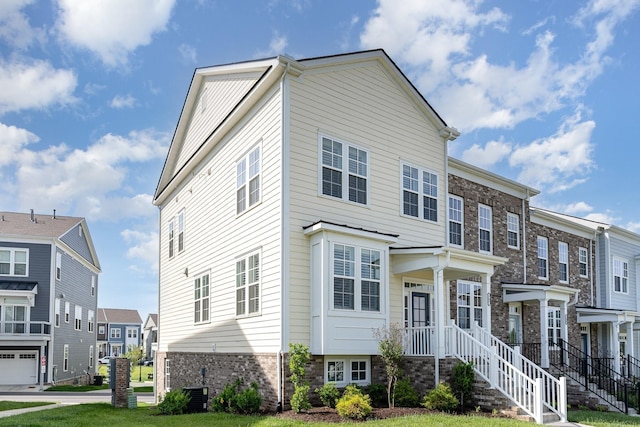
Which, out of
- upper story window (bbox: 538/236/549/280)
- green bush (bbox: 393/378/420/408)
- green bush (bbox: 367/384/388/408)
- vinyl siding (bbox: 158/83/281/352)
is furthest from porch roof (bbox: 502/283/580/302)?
vinyl siding (bbox: 158/83/281/352)

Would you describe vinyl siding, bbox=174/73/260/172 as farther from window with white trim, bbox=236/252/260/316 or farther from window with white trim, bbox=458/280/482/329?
window with white trim, bbox=458/280/482/329

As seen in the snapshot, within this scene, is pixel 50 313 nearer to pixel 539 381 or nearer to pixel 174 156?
pixel 174 156

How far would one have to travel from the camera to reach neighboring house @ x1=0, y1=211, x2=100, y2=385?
117ft

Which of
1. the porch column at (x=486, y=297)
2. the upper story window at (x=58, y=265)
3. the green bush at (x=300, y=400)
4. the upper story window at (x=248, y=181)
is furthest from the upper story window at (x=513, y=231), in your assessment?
the upper story window at (x=58, y=265)

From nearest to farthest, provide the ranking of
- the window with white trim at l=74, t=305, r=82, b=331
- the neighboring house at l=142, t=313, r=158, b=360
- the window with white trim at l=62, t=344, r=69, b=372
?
1. the window with white trim at l=62, t=344, r=69, b=372
2. the window with white trim at l=74, t=305, r=82, b=331
3. the neighboring house at l=142, t=313, r=158, b=360

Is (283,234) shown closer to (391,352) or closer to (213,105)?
(391,352)

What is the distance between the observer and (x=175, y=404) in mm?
15242

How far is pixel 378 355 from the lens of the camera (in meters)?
15.0

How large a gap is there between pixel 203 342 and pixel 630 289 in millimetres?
23538

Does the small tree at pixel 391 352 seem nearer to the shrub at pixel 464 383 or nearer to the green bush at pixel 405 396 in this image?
the green bush at pixel 405 396

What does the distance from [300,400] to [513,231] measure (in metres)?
13.4

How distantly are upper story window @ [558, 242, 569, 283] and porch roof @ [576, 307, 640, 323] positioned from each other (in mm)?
1527

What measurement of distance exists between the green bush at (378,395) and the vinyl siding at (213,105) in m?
8.97

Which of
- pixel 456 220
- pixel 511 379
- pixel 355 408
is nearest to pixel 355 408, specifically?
pixel 355 408
